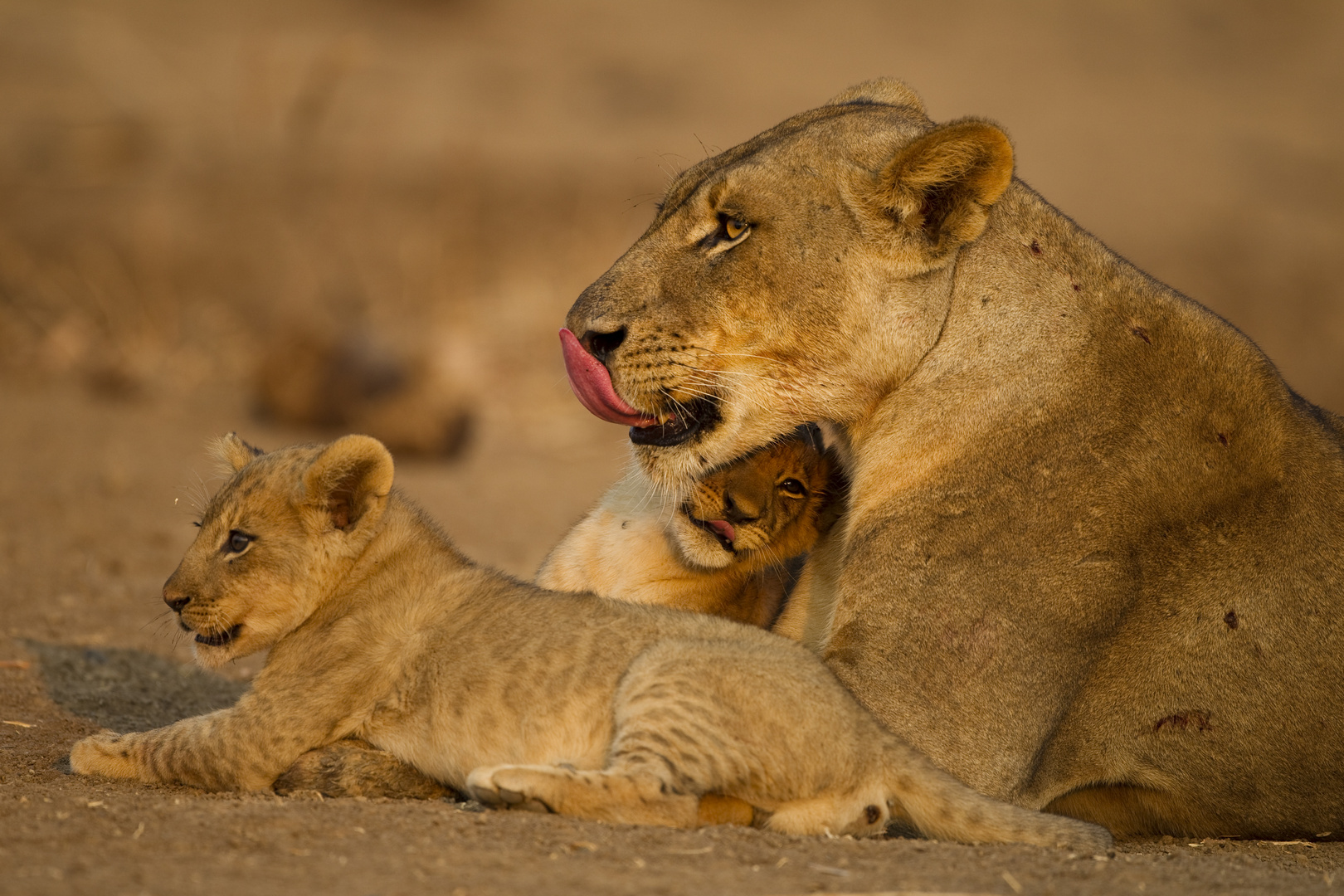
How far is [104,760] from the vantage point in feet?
15.0

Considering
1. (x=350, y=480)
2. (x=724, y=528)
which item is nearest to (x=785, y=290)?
(x=724, y=528)

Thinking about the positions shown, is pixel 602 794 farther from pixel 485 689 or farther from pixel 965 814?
pixel 965 814

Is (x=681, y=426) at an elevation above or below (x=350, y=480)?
above

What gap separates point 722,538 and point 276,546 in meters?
1.54

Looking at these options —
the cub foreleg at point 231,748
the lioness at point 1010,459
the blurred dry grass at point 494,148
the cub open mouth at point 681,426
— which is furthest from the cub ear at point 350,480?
the blurred dry grass at point 494,148

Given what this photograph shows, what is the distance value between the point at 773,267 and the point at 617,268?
1.98ft

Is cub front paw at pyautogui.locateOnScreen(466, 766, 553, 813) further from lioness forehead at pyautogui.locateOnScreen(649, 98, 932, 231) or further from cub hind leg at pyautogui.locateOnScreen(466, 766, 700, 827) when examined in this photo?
lioness forehead at pyautogui.locateOnScreen(649, 98, 932, 231)

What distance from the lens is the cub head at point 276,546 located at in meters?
4.61

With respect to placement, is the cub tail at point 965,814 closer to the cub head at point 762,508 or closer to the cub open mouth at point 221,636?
the cub head at point 762,508

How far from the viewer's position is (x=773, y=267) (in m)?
4.77

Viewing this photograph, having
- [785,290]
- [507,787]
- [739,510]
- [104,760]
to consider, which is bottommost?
[104,760]

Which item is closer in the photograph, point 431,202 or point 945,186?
point 945,186

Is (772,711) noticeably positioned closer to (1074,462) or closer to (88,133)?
(1074,462)

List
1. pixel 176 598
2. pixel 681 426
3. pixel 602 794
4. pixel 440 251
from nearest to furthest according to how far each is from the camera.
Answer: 1. pixel 602 794
2. pixel 176 598
3. pixel 681 426
4. pixel 440 251
